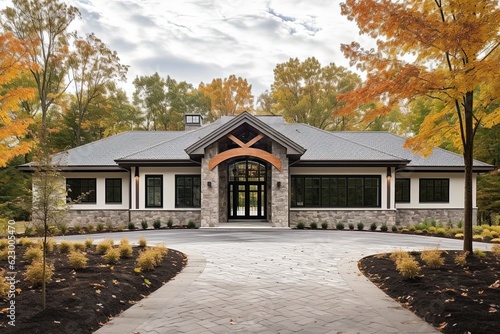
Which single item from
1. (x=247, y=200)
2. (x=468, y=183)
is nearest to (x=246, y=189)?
(x=247, y=200)

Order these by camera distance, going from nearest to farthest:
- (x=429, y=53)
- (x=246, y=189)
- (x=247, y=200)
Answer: (x=429, y=53) < (x=246, y=189) < (x=247, y=200)

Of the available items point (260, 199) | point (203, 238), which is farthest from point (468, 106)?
point (260, 199)

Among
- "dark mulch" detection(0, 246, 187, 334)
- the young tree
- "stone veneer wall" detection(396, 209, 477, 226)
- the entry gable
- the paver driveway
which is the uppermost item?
the young tree

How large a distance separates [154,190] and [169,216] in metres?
1.67

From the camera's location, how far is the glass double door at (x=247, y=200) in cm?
2053

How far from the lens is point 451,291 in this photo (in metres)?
6.20

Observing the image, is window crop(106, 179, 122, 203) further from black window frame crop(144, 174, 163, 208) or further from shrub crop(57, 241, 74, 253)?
shrub crop(57, 241, 74, 253)

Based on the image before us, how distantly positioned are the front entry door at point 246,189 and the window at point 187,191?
180 centimetres

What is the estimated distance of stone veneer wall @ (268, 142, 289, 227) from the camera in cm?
1842

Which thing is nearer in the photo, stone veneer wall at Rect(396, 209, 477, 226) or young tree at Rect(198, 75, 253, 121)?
stone veneer wall at Rect(396, 209, 477, 226)

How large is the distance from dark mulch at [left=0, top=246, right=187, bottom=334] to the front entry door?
465 inches

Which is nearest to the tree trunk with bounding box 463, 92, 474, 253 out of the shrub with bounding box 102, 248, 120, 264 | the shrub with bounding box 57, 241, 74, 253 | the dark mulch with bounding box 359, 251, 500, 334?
the dark mulch with bounding box 359, 251, 500, 334

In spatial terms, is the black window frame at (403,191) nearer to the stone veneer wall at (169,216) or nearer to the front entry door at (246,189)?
the front entry door at (246,189)

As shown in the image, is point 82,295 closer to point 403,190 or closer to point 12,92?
point 12,92
